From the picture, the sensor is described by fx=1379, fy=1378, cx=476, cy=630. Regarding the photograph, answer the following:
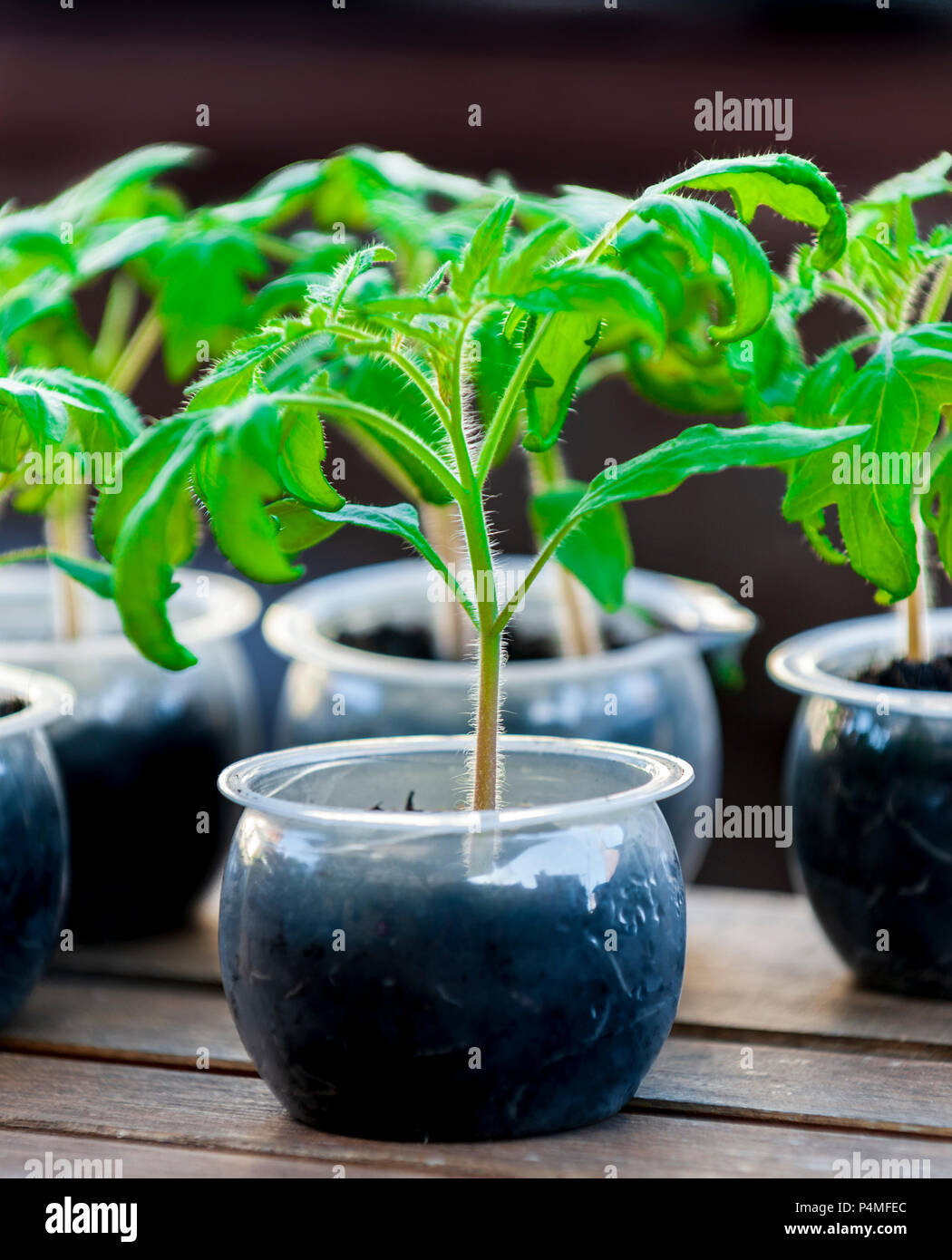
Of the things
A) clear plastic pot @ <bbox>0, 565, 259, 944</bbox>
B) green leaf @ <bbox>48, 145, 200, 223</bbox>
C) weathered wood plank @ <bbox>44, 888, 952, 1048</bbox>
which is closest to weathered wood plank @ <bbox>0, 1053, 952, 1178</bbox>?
weathered wood plank @ <bbox>44, 888, 952, 1048</bbox>

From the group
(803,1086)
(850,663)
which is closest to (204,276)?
(850,663)

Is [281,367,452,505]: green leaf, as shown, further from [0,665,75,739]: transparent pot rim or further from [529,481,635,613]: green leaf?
[0,665,75,739]: transparent pot rim

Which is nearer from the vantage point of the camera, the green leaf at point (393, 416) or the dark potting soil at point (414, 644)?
the green leaf at point (393, 416)

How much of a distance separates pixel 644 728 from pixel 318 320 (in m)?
0.46

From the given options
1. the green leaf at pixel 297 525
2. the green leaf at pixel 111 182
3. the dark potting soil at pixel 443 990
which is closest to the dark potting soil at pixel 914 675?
the dark potting soil at pixel 443 990

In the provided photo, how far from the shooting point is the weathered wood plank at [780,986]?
830 mm

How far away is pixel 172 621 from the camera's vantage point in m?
1.14

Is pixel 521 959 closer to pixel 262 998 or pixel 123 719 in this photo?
pixel 262 998

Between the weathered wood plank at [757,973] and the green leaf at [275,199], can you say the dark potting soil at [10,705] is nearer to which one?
the weathered wood plank at [757,973]

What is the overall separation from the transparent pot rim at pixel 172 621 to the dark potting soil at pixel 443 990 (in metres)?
0.37

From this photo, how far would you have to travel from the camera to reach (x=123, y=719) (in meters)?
0.99

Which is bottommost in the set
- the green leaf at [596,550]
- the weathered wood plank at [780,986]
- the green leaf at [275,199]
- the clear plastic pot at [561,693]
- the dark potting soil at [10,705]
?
the weathered wood plank at [780,986]

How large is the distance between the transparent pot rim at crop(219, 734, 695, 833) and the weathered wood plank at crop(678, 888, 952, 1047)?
8.2 inches
